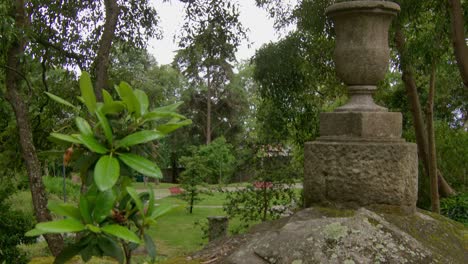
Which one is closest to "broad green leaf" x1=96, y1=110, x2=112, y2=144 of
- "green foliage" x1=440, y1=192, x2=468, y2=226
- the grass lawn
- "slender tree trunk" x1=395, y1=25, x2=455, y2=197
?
the grass lawn

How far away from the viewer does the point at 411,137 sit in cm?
1188

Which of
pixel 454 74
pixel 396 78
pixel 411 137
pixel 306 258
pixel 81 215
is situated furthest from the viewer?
pixel 396 78

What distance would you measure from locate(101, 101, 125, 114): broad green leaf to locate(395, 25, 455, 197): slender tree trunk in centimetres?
798

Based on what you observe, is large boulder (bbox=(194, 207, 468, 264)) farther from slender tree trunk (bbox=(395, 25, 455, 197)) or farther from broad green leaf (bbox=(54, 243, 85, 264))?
slender tree trunk (bbox=(395, 25, 455, 197))

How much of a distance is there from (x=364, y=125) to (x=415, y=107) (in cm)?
638

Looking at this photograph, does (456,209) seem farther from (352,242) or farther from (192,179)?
(192,179)

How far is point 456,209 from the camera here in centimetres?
1027

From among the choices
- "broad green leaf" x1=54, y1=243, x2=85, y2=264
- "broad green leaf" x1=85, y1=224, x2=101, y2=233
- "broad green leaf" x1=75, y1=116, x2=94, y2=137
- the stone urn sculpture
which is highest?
the stone urn sculpture

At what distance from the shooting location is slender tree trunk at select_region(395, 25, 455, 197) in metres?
9.31

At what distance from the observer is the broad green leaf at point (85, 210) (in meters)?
1.54

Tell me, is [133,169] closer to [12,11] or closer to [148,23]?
[12,11]

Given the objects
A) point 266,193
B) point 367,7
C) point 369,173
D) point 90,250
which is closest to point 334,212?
point 369,173

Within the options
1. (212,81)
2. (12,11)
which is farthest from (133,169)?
(212,81)

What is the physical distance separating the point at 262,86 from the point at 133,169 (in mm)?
7549
